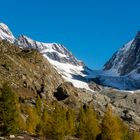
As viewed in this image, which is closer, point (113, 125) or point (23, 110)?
point (113, 125)

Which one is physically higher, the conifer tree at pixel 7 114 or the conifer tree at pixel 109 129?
the conifer tree at pixel 109 129

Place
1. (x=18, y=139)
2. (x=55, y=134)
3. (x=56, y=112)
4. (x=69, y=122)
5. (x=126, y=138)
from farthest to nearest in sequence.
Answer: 1. (x=69, y=122)
2. (x=126, y=138)
3. (x=56, y=112)
4. (x=55, y=134)
5. (x=18, y=139)

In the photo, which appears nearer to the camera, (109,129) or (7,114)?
(7,114)

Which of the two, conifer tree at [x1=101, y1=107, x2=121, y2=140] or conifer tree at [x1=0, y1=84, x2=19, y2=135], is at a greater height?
conifer tree at [x1=101, y1=107, x2=121, y2=140]

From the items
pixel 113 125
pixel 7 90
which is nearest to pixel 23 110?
pixel 113 125

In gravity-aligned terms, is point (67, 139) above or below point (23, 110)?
below

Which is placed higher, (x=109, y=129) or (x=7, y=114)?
(x=109, y=129)

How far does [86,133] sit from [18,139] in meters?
49.5

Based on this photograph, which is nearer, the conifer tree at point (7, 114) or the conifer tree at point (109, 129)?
the conifer tree at point (7, 114)

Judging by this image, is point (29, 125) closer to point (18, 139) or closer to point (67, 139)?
point (67, 139)

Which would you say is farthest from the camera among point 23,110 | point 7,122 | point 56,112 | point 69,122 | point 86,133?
point 23,110

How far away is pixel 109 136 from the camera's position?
104562 mm

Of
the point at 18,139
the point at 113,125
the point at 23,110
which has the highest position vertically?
the point at 23,110

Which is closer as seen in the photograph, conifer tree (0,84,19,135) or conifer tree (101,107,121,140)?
conifer tree (0,84,19,135)
